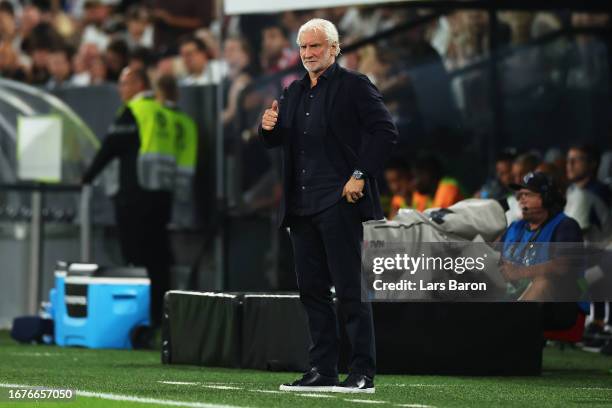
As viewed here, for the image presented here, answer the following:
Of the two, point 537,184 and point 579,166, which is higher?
point 579,166

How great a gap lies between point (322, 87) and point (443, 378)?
2304mm

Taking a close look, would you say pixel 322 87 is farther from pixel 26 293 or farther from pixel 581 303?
pixel 26 293

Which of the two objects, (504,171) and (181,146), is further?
(181,146)

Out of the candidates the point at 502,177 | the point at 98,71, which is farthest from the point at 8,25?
the point at 502,177

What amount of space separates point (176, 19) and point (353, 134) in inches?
297

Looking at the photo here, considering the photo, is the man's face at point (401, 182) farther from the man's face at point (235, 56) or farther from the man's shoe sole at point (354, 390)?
the man's shoe sole at point (354, 390)

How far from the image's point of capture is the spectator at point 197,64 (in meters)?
14.4

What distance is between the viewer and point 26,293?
1471 cm

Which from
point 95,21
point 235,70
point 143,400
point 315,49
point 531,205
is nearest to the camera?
point 143,400

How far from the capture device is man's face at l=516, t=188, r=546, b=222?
9.99 m

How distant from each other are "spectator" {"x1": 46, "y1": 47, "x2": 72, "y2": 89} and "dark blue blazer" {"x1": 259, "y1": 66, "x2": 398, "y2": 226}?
819cm

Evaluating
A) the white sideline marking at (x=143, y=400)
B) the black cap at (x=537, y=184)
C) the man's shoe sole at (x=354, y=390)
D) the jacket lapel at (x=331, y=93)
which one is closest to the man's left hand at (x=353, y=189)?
the jacket lapel at (x=331, y=93)

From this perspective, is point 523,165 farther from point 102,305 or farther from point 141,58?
point 141,58

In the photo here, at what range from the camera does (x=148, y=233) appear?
569 inches
